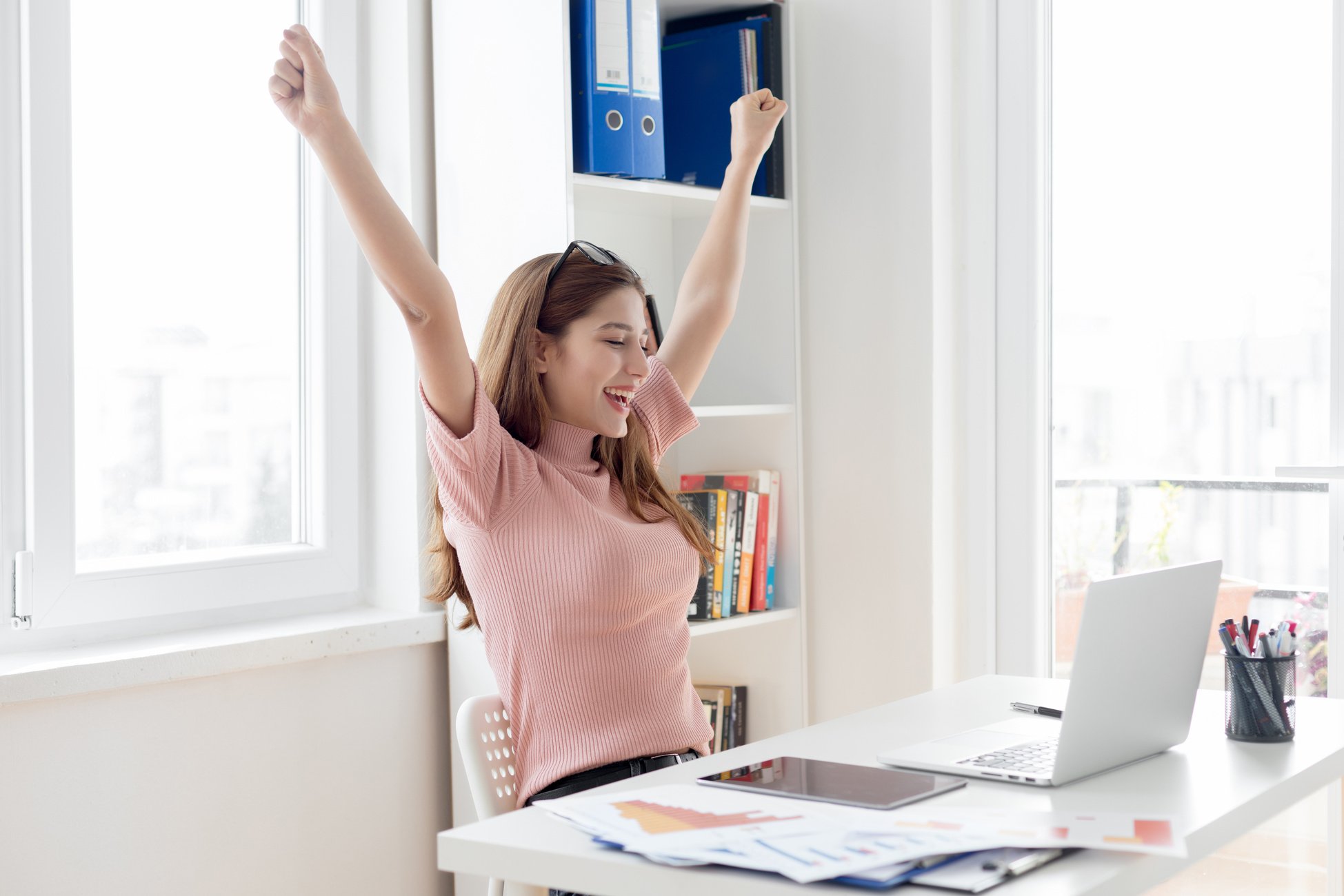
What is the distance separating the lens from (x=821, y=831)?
3.18 feet

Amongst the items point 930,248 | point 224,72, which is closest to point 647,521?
point 930,248

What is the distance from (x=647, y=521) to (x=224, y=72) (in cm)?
116

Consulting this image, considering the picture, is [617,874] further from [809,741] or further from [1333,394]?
[1333,394]

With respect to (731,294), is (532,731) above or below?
below

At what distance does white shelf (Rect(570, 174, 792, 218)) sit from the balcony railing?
83cm

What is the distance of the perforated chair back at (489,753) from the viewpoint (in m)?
1.51

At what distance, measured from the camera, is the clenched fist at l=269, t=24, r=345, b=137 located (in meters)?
1.44

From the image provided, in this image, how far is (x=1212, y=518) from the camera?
2348 millimetres

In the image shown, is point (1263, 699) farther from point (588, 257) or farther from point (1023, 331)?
point (1023, 331)

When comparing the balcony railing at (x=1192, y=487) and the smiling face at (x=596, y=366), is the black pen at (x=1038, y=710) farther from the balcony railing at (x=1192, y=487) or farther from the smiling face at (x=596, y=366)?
the balcony railing at (x=1192, y=487)

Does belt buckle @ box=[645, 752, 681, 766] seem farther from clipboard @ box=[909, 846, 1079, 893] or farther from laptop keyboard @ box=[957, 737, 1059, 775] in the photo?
clipboard @ box=[909, 846, 1079, 893]

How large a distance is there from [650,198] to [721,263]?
32 centimetres

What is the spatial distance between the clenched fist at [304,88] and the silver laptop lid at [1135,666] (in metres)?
0.98

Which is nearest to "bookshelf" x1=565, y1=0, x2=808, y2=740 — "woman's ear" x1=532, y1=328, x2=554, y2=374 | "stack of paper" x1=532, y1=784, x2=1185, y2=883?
"woman's ear" x1=532, y1=328, x2=554, y2=374
